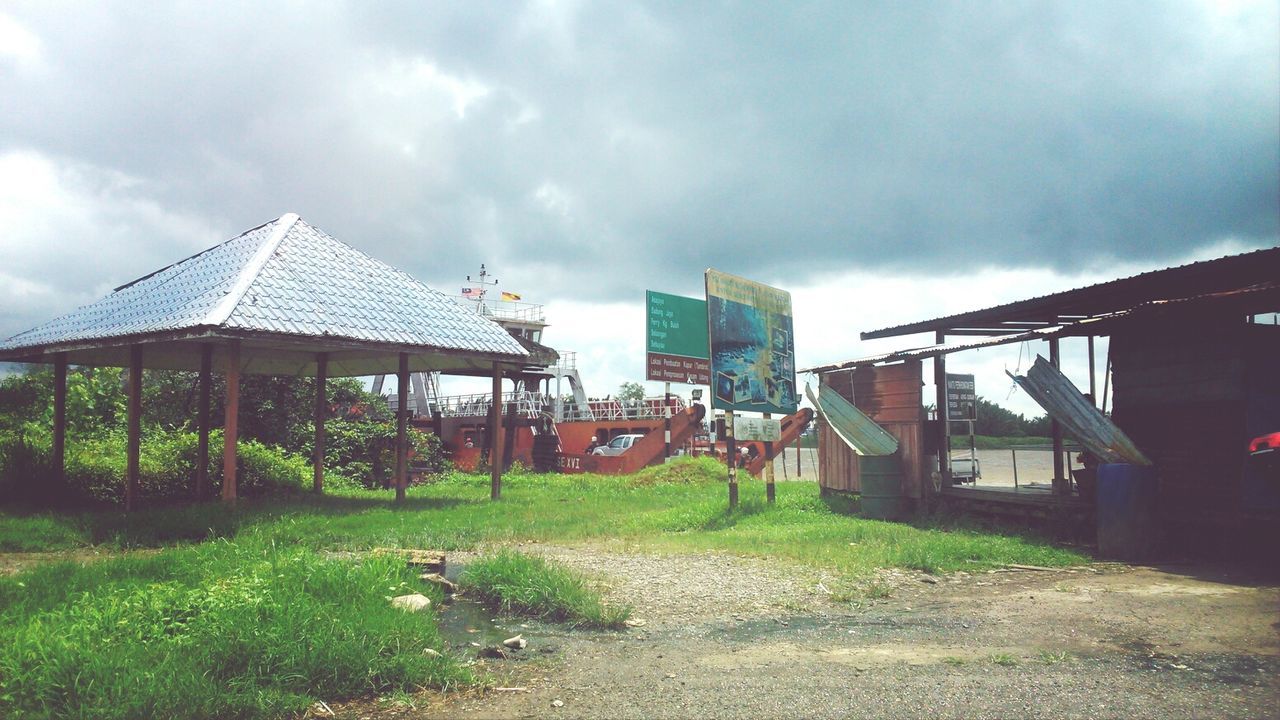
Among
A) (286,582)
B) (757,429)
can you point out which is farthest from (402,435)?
(286,582)

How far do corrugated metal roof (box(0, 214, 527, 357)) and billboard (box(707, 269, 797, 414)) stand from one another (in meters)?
3.62

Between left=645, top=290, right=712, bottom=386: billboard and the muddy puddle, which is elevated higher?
left=645, top=290, right=712, bottom=386: billboard

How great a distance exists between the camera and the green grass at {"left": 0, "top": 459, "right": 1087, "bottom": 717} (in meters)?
4.46

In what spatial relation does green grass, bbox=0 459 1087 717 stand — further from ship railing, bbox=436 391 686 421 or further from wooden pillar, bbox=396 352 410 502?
ship railing, bbox=436 391 686 421

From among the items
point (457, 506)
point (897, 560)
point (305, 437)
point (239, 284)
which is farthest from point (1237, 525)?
point (305, 437)

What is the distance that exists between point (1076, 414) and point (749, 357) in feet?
19.5

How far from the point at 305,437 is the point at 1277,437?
1894cm

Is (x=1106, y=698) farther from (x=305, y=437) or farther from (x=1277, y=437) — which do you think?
(x=305, y=437)

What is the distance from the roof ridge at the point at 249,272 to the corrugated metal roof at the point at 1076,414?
10658 mm

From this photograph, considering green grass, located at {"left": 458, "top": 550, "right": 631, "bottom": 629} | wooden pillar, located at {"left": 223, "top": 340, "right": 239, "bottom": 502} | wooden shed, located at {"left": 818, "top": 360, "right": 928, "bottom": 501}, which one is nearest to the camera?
green grass, located at {"left": 458, "top": 550, "right": 631, "bottom": 629}

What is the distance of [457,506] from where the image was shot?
1374 cm

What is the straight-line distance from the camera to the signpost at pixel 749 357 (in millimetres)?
14141

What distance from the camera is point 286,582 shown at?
605cm

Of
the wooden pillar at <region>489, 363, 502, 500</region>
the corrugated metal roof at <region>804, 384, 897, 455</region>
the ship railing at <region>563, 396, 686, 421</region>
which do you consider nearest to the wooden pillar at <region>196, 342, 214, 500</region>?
the wooden pillar at <region>489, 363, 502, 500</region>
